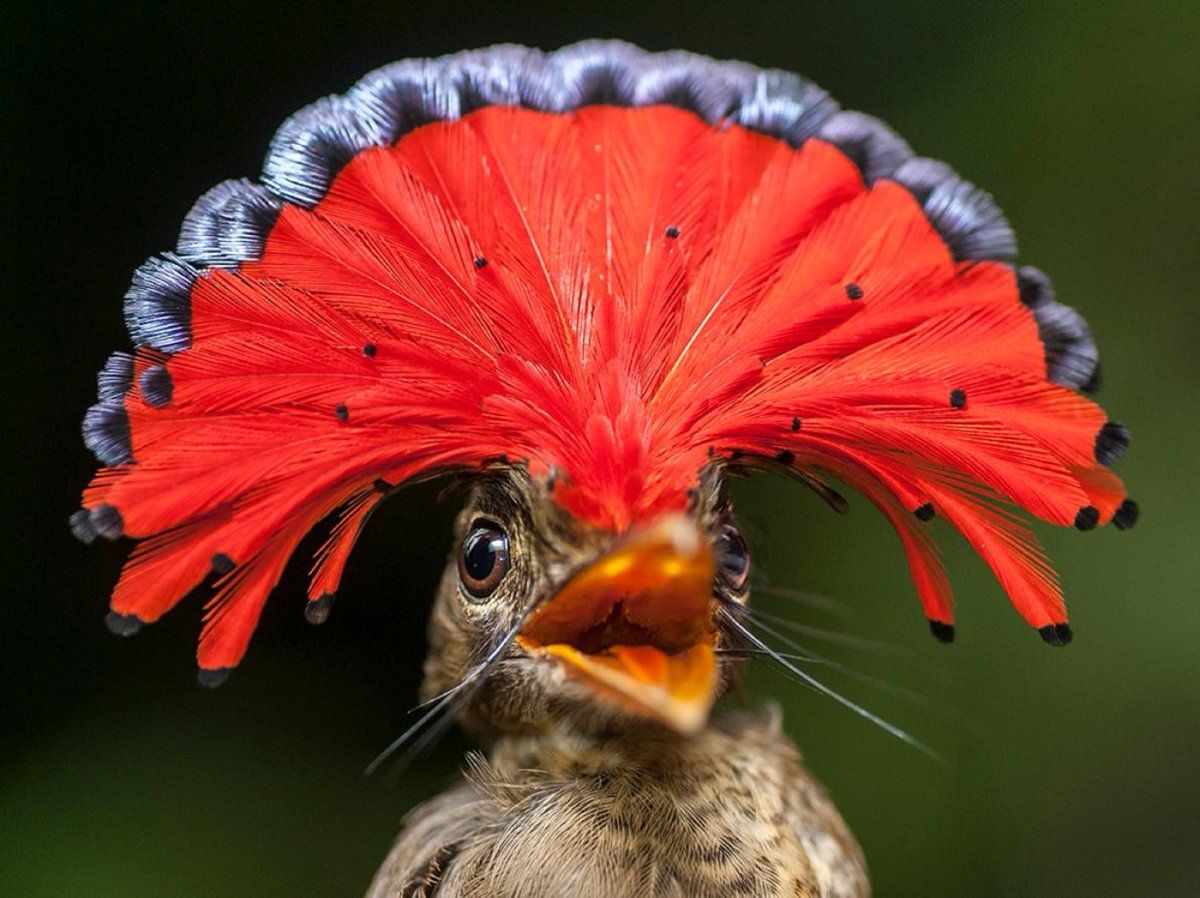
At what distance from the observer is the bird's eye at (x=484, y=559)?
33.1 inches

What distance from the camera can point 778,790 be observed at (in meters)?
0.90

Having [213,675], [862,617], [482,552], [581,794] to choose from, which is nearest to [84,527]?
[213,675]

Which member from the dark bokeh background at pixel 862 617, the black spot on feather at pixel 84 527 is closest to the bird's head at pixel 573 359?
the black spot on feather at pixel 84 527

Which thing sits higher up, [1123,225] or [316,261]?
[1123,225]

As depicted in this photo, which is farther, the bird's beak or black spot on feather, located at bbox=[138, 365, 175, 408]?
black spot on feather, located at bbox=[138, 365, 175, 408]

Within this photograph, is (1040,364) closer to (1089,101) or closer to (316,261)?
(316,261)

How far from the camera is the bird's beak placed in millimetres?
647

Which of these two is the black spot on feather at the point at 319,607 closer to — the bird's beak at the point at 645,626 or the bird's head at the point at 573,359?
the bird's head at the point at 573,359

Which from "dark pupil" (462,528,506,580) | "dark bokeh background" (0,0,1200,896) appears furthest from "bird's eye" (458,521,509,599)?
"dark bokeh background" (0,0,1200,896)

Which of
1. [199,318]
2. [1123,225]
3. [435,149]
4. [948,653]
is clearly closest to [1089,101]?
[1123,225]

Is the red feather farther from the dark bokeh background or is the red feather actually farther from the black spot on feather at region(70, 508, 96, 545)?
the dark bokeh background

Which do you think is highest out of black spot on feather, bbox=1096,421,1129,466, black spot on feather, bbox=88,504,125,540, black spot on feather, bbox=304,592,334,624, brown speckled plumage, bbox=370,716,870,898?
black spot on feather, bbox=1096,421,1129,466

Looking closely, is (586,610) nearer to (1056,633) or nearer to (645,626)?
(645,626)

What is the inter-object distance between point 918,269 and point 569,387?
270 mm
